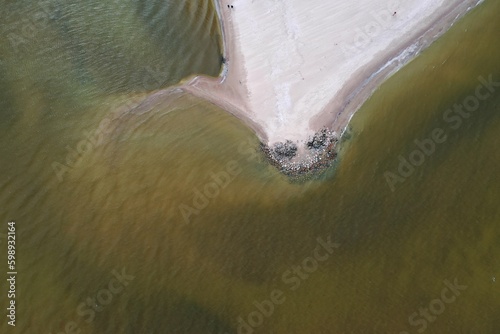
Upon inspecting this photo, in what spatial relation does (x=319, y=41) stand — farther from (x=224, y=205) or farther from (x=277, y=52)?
(x=224, y=205)

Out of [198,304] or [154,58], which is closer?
[198,304]

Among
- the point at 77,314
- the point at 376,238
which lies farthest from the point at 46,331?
the point at 376,238
